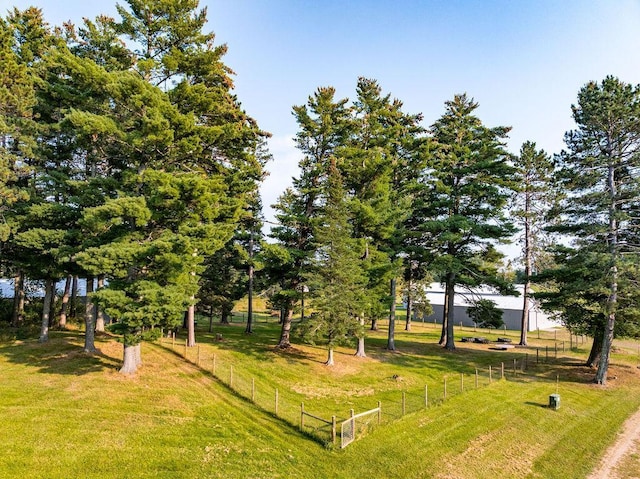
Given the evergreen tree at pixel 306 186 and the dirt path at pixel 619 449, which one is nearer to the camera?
the dirt path at pixel 619 449

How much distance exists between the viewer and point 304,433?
14.3 m

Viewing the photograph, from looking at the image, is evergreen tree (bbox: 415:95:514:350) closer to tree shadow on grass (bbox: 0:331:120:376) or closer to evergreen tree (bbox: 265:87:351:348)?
evergreen tree (bbox: 265:87:351:348)

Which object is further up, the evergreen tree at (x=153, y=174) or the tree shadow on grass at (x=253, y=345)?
the evergreen tree at (x=153, y=174)

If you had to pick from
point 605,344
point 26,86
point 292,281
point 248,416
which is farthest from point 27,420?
point 605,344

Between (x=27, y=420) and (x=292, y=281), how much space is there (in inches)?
660

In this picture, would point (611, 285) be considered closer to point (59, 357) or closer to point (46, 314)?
point (59, 357)

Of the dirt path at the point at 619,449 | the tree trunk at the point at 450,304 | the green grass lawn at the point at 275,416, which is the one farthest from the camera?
the tree trunk at the point at 450,304

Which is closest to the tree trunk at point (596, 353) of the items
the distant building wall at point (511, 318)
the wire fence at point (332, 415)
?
the wire fence at point (332, 415)

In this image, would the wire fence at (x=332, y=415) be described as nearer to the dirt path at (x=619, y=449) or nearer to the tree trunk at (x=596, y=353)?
the tree trunk at (x=596, y=353)

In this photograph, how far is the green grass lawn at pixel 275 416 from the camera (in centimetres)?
1210

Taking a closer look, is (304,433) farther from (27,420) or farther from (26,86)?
(26,86)

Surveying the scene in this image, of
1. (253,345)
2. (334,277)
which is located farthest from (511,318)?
(253,345)

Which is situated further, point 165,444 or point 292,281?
point 292,281

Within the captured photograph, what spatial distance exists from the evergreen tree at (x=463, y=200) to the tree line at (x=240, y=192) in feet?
0.51
